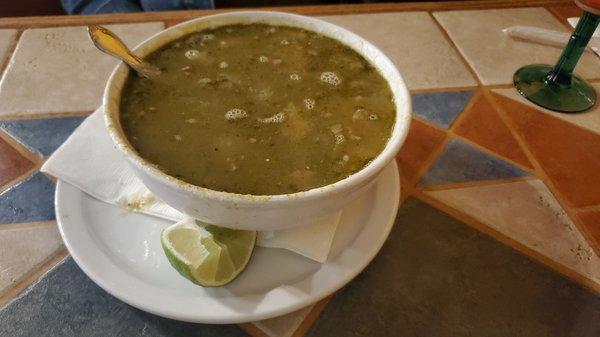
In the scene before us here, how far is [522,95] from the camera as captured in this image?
2.99 ft

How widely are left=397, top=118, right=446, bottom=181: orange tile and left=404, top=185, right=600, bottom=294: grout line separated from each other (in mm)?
52

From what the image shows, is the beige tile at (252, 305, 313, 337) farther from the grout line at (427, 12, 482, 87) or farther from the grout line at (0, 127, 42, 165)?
the grout line at (427, 12, 482, 87)

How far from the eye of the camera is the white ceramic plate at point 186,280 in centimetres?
50

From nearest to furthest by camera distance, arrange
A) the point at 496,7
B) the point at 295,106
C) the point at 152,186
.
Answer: the point at 152,186, the point at 295,106, the point at 496,7

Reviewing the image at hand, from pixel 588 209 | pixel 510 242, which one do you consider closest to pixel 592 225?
pixel 588 209

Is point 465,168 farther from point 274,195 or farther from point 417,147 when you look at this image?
point 274,195

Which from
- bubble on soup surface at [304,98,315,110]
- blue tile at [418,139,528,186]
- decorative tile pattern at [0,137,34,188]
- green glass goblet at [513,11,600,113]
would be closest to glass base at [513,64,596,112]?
green glass goblet at [513,11,600,113]

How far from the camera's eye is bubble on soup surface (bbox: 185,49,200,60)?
2.24 ft

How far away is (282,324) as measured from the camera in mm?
533

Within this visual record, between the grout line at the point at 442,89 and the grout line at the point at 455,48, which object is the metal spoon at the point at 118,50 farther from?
the grout line at the point at 455,48

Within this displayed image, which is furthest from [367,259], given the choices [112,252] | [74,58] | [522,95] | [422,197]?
[74,58]

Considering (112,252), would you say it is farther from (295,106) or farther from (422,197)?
(422,197)

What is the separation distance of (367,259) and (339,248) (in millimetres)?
37

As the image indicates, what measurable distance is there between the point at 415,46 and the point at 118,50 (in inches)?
24.8
